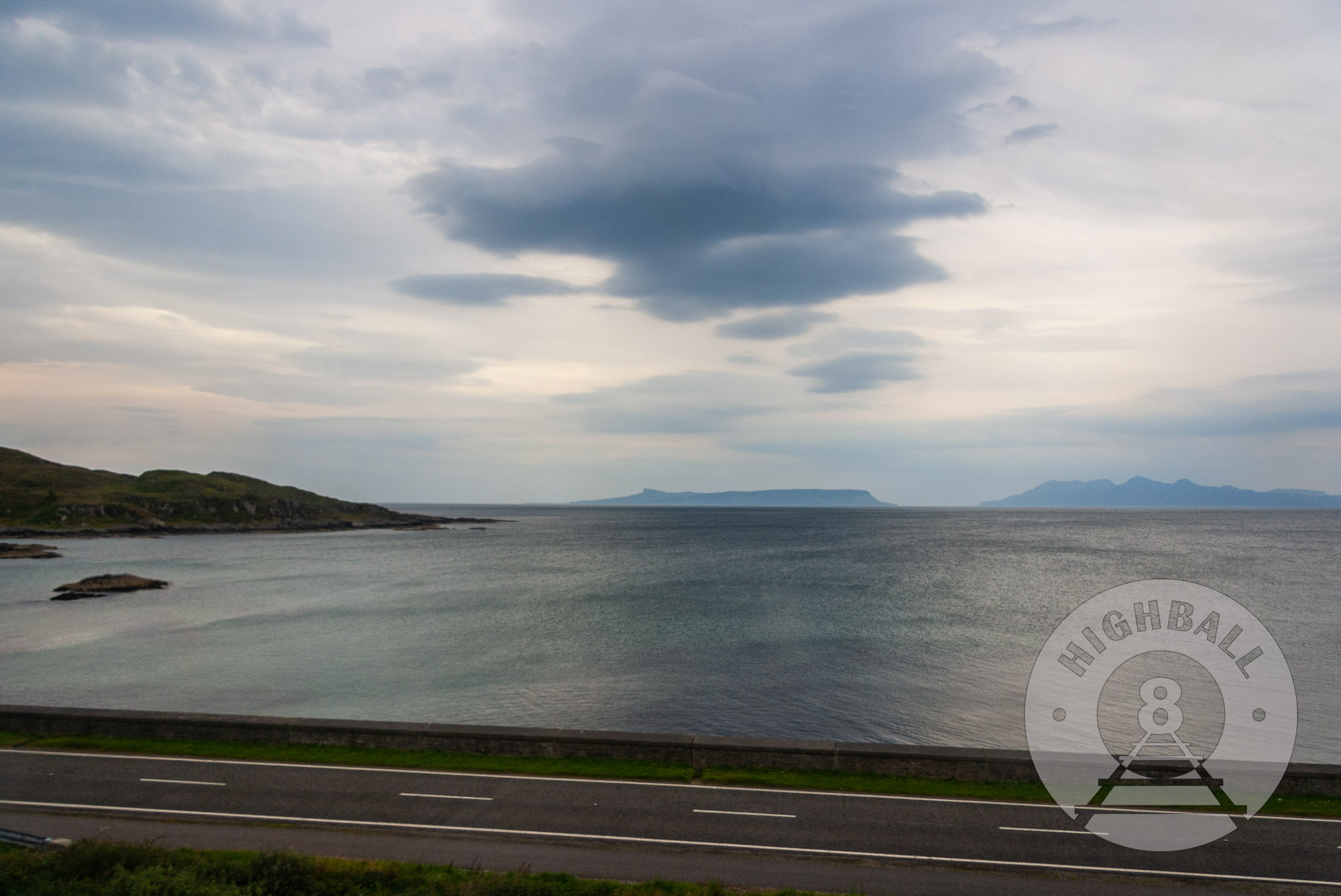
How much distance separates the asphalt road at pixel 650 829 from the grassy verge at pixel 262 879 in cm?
144

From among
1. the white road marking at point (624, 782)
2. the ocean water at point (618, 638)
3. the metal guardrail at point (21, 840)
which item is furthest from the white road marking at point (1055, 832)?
the metal guardrail at point (21, 840)

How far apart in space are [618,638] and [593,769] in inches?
1438

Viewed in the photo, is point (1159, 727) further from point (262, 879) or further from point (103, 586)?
point (103, 586)

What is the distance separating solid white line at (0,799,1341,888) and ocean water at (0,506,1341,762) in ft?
58.2

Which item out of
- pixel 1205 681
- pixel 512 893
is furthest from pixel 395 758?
pixel 1205 681

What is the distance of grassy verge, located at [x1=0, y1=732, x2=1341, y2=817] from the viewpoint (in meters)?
19.9

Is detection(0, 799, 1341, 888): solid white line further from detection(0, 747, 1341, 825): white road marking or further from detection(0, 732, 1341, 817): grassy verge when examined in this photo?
detection(0, 732, 1341, 817): grassy verge

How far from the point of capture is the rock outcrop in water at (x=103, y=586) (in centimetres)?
7681

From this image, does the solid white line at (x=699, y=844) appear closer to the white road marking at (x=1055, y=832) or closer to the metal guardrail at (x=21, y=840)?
the white road marking at (x=1055, y=832)

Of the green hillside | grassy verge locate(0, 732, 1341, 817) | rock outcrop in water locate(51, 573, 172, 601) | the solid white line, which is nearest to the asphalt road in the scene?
the solid white line

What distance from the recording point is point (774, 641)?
55688mm

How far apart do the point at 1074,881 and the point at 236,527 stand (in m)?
222

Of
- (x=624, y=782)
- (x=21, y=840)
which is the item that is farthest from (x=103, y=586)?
(x=624, y=782)

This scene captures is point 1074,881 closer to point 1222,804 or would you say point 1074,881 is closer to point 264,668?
point 1222,804
